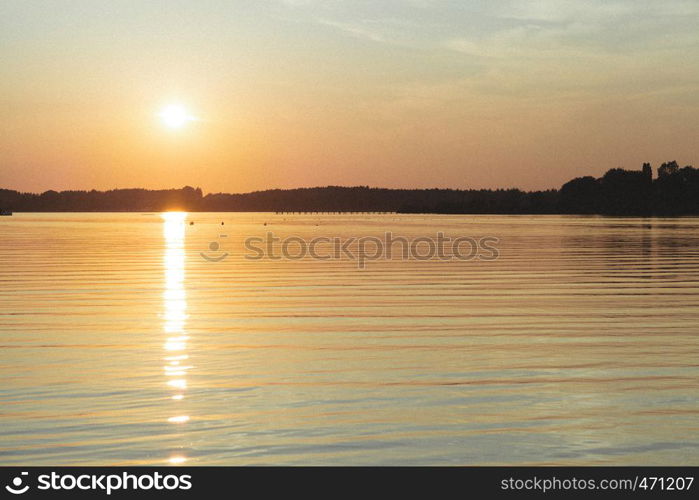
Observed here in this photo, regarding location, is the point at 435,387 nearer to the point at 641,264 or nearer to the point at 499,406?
the point at 499,406

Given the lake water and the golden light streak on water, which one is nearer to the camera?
the lake water

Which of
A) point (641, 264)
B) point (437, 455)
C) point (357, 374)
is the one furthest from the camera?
point (641, 264)

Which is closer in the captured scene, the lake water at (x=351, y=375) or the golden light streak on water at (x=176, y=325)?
the lake water at (x=351, y=375)

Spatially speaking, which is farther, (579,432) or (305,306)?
(305,306)

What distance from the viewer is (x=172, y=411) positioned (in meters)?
11.2

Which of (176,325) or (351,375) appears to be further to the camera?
(176,325)

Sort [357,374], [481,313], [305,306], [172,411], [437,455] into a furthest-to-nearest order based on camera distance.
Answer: [305,306]
[481,313]
[357,374]
[172,411]
[437,455]

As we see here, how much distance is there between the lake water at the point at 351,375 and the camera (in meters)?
9.62

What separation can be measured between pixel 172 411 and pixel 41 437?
178cm

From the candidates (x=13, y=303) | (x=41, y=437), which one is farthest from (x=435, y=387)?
(x=13, y=303)

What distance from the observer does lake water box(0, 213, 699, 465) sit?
9.62m

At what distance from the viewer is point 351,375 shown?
13617 mm
